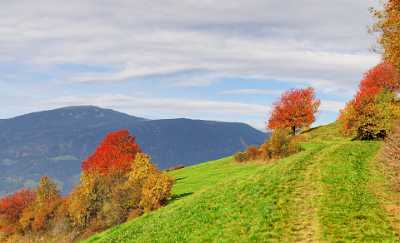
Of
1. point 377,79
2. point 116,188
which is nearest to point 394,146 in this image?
point 116,188

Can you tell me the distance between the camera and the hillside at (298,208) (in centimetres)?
2912

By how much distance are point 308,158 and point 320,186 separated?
13376 millimetres

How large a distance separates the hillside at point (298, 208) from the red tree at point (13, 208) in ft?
337

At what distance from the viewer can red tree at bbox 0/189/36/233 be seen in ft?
440

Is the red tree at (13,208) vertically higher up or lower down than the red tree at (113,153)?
lower down

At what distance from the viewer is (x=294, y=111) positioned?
112938 mm

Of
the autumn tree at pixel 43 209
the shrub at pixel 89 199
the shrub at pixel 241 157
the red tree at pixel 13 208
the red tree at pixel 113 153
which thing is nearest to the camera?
the shrub at pixel 89 199

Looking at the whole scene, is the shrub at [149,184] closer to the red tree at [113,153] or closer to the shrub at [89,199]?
the shrub at [89,199]

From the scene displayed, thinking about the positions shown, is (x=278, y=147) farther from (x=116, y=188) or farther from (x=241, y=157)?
(x=116, y=188)

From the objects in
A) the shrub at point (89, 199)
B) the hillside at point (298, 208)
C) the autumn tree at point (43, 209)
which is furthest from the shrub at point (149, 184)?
the autumn tree at point (43, 209)

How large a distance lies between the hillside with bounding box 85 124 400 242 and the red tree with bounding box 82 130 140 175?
64.4 m

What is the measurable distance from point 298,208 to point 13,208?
4974 inches

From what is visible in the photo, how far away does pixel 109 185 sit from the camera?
8844 centimetres

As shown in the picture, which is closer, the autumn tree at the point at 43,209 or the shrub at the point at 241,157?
the shrub at the point at 241,157
